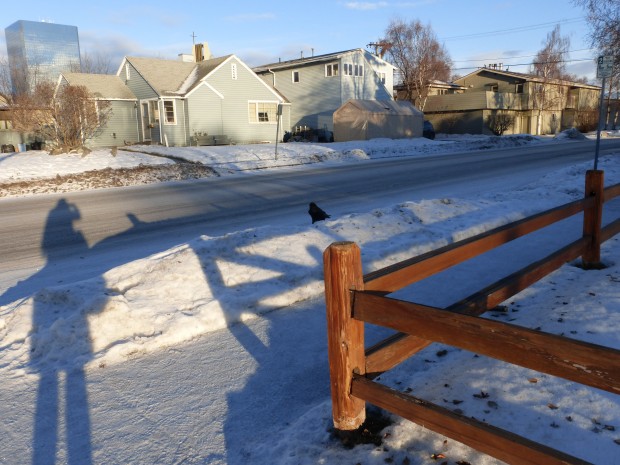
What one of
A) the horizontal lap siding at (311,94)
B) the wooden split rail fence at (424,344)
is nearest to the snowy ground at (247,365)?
the wooden split rail fence at (424,344)

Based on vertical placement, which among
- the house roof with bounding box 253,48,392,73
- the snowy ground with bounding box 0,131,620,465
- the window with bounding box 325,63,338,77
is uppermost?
the house roof with bounding box 253,48,392,73

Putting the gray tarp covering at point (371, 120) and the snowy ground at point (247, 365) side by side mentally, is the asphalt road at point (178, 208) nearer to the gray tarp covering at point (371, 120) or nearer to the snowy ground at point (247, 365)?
the snowy ground at point (247, 365)

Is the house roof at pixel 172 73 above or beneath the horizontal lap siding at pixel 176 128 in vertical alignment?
above

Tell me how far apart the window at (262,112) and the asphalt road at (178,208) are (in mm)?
15657

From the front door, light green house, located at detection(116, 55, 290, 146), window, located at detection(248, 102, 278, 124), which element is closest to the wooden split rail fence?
light green house, located at detection(116, 55, 290, 146)

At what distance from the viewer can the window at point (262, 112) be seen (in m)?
35.0

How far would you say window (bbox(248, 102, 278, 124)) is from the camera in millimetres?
34969

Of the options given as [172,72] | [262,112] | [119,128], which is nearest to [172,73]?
Result: [172,72]

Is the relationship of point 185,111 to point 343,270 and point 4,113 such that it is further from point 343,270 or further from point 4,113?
point 343,270

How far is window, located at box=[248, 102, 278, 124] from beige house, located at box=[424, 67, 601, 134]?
23.4 metres

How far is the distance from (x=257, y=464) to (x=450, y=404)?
A: 4.09 ft

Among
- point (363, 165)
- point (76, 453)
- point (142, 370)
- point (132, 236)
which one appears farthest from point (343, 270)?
point (363, 165)

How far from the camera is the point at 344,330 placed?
8.96 feet

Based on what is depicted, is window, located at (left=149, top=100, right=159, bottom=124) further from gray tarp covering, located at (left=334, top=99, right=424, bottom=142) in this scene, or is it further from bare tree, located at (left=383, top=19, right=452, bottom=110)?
bare tree, located at (left=383, top=19, right=452, bottom=110)
